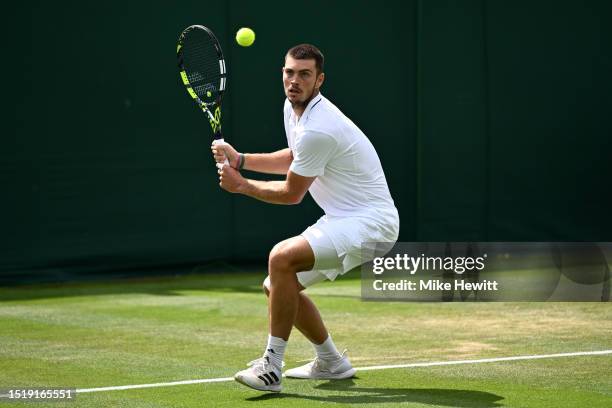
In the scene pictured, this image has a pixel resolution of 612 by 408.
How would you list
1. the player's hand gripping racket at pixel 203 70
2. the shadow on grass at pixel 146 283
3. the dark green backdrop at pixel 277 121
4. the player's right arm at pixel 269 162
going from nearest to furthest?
the player's right arm at pixel 269 162 < the player's hand gripping racket at pixel 203 70 < the shadow on grass at pixel 146 283 < the dark green backdrop at pixel 277 121

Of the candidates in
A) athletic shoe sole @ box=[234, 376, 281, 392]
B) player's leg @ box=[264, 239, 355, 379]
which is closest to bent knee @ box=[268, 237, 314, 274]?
player's leg @ box=[264, 239, 355, 379]

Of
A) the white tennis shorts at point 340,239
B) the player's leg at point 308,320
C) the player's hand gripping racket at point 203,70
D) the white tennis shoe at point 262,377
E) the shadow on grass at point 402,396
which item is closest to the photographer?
the shadow on grass at point 402,396

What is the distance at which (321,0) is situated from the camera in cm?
1180

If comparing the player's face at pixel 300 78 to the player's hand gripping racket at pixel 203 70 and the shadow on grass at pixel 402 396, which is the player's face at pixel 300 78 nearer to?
the player's hand gripping racket at pixel 203 70

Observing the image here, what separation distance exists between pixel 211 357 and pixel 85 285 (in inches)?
164

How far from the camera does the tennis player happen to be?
18.5 ft

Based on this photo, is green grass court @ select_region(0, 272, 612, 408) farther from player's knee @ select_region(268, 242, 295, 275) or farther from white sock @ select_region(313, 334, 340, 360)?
player's knee @ select_region(268, 242, 295, 275)

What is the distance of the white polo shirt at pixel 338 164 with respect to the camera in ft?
18.8

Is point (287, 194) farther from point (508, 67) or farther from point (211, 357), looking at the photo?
point (508, 67)

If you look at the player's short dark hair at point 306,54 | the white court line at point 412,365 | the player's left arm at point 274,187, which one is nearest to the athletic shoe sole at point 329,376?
the white court line at point 412,365

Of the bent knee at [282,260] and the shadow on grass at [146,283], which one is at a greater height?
the bent knee at [282,260]

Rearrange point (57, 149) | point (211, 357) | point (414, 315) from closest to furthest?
point (211, 357) → point (414, 315) → point (57, 149)

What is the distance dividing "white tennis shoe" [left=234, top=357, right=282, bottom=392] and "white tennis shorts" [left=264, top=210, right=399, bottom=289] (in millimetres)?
444

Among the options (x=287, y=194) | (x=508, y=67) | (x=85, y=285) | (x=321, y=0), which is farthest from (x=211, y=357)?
(x=508, y=67)
